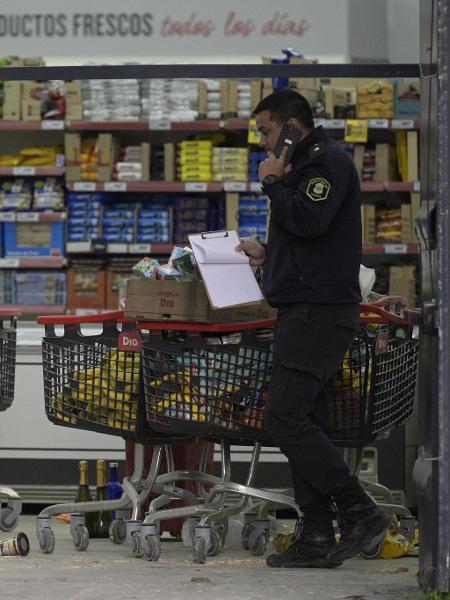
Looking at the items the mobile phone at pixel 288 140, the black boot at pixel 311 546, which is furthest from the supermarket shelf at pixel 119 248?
the black boot at pixel 311 546

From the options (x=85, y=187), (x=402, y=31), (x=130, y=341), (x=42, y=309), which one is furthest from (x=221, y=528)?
(x=402, y=31)

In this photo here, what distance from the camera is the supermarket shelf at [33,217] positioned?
8.85 m

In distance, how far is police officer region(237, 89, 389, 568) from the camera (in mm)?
4480

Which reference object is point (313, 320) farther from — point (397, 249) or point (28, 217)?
point (28, 217)

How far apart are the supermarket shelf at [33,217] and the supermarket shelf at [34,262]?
0.79ft

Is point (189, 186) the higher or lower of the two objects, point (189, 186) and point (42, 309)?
the higher

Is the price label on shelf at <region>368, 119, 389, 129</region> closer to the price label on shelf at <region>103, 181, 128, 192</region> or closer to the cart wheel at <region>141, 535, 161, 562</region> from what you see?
the price label on shelf at <region>103, 181, 128, 192</region>

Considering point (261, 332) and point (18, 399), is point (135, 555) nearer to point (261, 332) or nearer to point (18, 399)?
point (261, 332)

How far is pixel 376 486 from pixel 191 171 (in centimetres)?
381

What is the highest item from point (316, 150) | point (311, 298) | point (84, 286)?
point (316, 150)

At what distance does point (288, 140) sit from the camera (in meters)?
4.64

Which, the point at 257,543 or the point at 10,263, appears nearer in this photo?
the point at 257,543

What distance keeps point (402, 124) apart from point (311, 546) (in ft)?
14.6

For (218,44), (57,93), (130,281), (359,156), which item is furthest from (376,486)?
(218,44)
